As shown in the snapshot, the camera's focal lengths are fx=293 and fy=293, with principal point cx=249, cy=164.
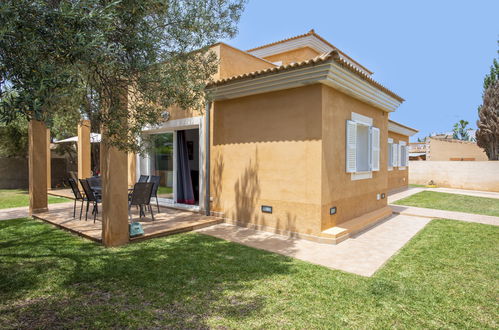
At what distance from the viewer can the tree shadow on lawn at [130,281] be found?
3545 mm

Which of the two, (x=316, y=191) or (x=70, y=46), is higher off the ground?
(x=70, y=46)

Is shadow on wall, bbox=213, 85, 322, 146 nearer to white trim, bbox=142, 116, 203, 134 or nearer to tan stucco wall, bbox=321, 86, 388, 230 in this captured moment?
tan stucco wall, bbox=321, 86, 388, 230

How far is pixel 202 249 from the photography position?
6.14m

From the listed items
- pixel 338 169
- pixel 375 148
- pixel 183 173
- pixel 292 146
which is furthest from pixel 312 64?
pixel 183 173

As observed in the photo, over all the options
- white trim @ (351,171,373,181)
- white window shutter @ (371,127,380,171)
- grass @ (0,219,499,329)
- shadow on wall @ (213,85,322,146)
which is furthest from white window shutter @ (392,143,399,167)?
shadow on wall @ (213,85,322,146)

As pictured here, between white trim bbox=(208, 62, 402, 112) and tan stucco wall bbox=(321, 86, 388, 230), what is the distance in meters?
0.26

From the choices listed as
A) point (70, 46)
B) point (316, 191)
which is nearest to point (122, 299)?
point (70, 46)

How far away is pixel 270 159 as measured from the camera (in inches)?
303

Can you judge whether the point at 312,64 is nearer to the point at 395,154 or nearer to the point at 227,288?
the point at 227,288

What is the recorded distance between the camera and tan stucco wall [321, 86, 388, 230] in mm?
6938

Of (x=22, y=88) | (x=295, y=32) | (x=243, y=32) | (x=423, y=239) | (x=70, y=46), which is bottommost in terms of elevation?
(x=423, y=239)

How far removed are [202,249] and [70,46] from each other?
443 cm

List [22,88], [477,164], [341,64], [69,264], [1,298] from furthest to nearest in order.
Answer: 1. [477,164]
2. [341,64]
3. [69,264]
4. [1,298]
5. [22,88]

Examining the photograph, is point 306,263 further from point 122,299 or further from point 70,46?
point 70,46
